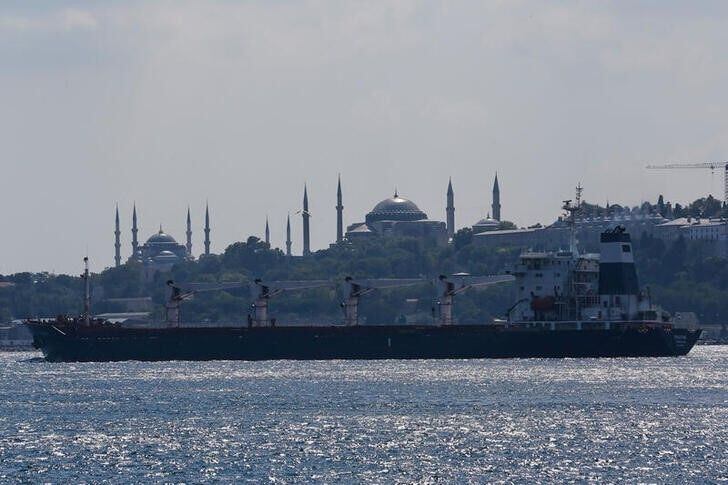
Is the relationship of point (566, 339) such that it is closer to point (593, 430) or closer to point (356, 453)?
point (593, 430)

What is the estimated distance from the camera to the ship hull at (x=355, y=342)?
Answer: 145000 mm

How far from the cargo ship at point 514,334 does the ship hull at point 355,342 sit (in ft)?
0.24

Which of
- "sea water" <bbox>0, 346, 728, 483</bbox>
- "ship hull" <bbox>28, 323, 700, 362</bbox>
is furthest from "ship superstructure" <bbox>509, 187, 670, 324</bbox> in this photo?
"sea water" <bbox>0, 346, 728, 483</bbox>

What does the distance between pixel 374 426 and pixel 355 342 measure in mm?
67197

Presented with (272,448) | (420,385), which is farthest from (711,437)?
(420,385)

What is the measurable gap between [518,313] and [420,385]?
38.1 meters

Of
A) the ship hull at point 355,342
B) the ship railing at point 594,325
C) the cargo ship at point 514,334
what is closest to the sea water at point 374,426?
the ship railing at point 594,325

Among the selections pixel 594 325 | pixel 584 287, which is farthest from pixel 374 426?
pixel 584 287

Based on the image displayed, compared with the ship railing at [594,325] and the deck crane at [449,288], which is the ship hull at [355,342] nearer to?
the ship railing at [594,325]

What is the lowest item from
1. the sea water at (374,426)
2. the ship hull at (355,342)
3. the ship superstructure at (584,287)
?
the sea water at (374,426)

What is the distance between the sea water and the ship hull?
1381 centimetres

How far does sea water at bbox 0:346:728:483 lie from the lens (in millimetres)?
70312

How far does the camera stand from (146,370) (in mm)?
141625

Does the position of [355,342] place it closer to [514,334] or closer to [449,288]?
[449,288]
